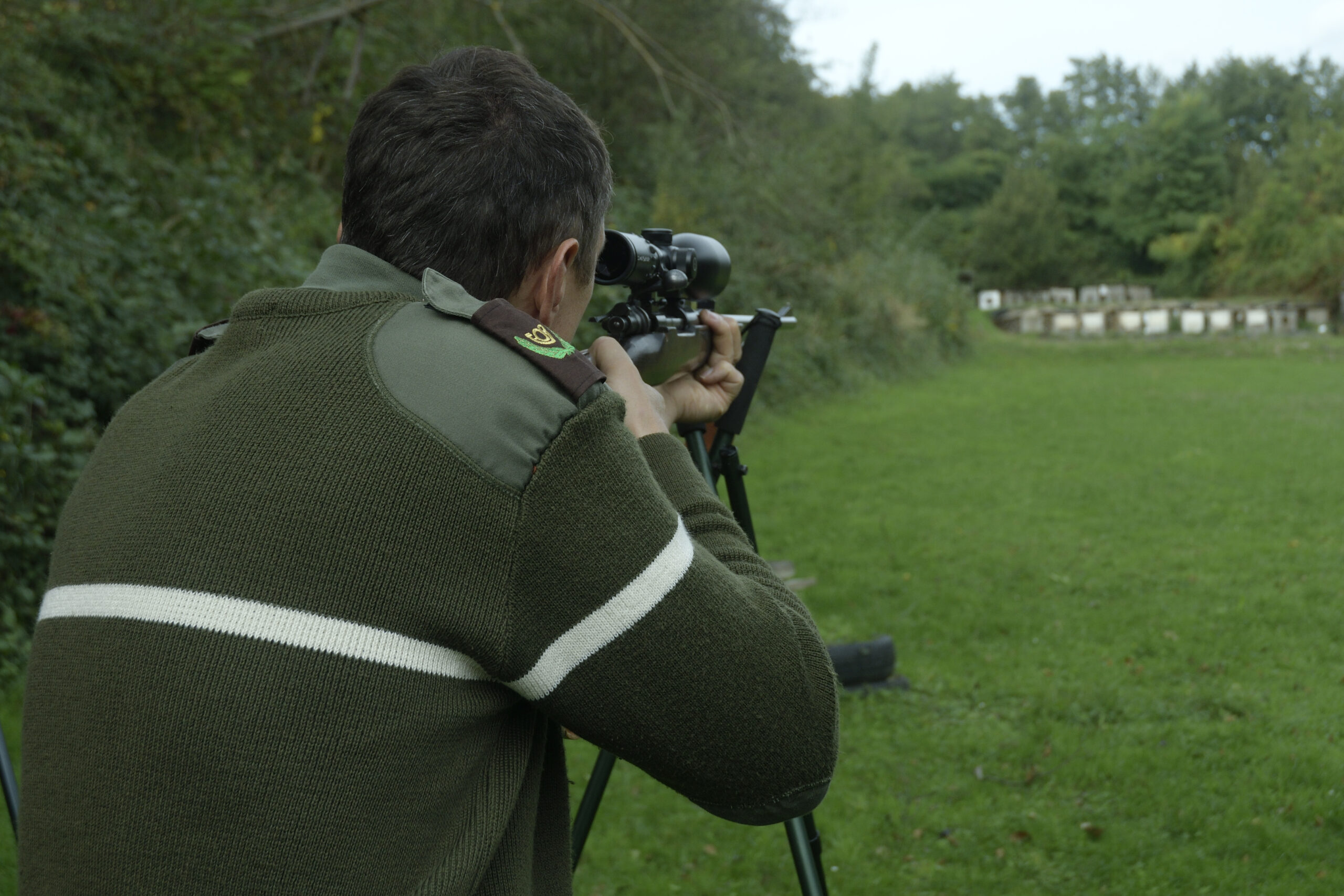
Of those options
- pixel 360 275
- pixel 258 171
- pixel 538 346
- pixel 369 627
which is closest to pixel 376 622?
pixel 369 627

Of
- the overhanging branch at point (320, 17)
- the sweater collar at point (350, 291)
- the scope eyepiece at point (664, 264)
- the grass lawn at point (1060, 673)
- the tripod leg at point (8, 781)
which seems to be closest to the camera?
A: the sweater collar at point (350, 291)

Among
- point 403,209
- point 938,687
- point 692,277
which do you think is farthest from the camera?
point 938,687

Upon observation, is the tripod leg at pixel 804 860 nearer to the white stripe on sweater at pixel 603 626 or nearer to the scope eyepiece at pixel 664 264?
the scope eyepiece at pixel 664 264

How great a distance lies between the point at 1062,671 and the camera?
5211mm

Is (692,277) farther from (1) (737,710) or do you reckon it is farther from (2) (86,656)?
(2) (86,656)

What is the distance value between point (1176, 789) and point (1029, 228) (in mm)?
49042

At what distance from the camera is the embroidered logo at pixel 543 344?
3.64 ft

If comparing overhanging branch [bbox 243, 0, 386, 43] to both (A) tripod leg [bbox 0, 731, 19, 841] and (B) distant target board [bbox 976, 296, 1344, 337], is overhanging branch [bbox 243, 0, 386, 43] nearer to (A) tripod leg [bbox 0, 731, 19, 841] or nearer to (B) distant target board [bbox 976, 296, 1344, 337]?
(A) tripod leg [bbox 0, 731, 19, 841]

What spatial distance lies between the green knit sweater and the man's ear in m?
0.18

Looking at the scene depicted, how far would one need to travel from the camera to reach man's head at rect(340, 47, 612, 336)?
1.23m

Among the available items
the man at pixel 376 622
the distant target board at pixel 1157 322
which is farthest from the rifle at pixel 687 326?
the distant target board at pixel 1157 322

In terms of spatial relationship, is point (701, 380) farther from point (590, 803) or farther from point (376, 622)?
point (590, 803)

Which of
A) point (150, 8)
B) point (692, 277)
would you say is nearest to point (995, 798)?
point (692, 277)

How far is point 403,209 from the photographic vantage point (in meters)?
1.25
